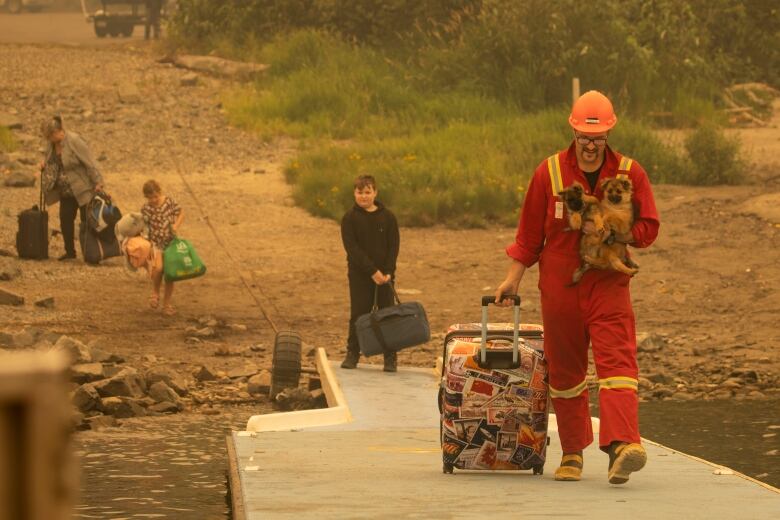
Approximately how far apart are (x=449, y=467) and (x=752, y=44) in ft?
83.9

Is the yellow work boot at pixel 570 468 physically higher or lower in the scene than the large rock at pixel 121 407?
higher

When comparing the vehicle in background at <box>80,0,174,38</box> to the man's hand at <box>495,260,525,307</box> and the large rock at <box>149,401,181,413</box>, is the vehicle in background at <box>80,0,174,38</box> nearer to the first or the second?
the large rock at <box>149,401,181,413</box>

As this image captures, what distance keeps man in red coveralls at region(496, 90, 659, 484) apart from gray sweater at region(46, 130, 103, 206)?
10.6 metres

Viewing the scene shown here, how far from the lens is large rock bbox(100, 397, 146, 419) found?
10375 mm

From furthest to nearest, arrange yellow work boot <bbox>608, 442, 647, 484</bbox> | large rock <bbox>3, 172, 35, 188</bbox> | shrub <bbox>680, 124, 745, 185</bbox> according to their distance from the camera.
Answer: shrub <bbox>680, 124, 745, 185</bbox>, large rock <bbox>3, 172, 35, 188</bbox>, yellow work boot <bbox>608, 442, 647, 484</bbox>

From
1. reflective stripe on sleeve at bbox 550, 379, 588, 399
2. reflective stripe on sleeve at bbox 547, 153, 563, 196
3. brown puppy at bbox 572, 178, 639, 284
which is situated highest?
reflective stripe on sleeve at bbox 547, 153, 563, 196

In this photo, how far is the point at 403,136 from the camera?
77.2 ft

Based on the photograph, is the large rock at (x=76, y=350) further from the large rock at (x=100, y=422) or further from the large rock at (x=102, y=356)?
the large rock at (x=100, y=422)

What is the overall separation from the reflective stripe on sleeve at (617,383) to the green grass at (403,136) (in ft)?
43.5

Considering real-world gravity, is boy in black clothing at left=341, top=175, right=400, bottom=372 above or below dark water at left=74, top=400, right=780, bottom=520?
above

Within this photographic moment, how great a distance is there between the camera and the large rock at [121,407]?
408 inches

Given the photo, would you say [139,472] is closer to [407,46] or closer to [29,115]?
[29,115]

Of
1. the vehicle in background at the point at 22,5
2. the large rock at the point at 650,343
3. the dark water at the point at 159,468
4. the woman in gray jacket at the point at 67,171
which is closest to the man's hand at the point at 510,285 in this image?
the dark water at the point at 159,468

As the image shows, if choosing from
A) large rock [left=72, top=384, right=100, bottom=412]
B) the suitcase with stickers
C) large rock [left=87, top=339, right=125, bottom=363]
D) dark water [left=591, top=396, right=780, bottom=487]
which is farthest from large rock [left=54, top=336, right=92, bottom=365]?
the suitcase with stickers
